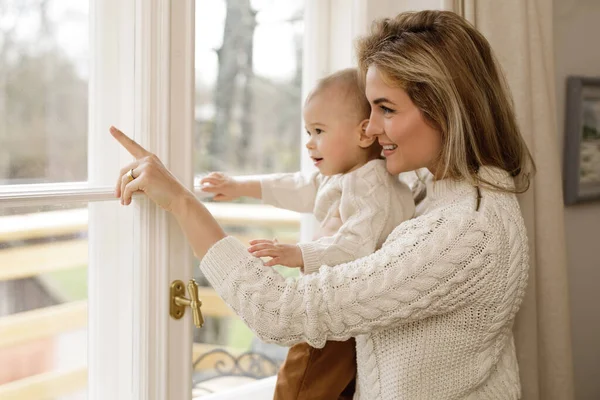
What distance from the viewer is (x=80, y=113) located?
1.45 metres

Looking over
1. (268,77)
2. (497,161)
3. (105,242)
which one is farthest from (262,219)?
(497,161)

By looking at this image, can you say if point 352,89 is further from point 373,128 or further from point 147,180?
point 147,180

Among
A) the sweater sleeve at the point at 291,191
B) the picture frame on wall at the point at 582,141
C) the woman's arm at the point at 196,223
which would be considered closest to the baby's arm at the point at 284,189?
the sweater sleeve at the point at 291,191

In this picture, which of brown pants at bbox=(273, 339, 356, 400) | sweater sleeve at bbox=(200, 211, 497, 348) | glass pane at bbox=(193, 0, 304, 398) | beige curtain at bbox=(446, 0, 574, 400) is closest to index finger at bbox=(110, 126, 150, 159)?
sweater sleeve at bbox=(200, 211, 497, 348)

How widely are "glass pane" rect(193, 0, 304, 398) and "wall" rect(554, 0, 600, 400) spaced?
3.96ft

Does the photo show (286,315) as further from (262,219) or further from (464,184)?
(262,219)

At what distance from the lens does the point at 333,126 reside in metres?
1.62

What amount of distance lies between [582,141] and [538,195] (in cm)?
77

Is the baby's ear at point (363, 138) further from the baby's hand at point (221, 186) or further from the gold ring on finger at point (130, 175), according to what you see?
the gold ring on finger at point (130, 175)

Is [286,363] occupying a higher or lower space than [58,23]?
lower

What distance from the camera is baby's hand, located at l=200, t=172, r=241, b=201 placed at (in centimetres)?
166

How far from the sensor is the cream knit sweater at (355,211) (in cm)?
152

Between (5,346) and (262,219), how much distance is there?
80 cm

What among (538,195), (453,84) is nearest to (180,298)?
(453,84)
